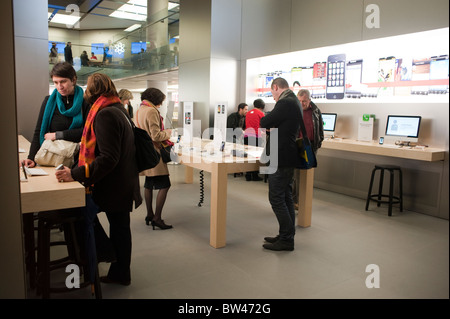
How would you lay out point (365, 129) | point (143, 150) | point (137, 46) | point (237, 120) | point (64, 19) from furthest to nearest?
point (64, 19) < point (137, 46) < point (237, 120) < point (365, 129) < point (143, 150)

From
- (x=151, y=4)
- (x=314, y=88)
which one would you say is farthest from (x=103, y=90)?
(x=151, y=4)

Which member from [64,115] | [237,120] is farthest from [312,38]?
[64,115]

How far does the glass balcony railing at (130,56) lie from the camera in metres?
10.7

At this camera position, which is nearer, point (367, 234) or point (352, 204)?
point (367, 234)

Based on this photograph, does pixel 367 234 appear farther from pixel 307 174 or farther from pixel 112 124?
pixel 112 124

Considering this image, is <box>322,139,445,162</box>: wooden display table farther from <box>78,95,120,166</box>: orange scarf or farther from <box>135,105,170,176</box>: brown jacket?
<box>78,95,120,166</box>: orange scarf

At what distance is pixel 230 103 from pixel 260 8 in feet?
6.85

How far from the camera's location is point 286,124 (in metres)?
3.34

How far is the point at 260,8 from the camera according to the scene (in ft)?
24.9

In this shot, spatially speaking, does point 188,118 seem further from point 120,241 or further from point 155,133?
point 120,241

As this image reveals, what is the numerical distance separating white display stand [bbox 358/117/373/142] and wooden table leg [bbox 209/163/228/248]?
3044mm

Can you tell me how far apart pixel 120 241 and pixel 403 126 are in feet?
13.7

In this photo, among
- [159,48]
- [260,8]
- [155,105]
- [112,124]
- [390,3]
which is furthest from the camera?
[159,48]

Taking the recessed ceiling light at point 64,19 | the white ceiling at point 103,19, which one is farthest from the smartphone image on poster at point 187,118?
the recessed ceiling light at point 64,19
